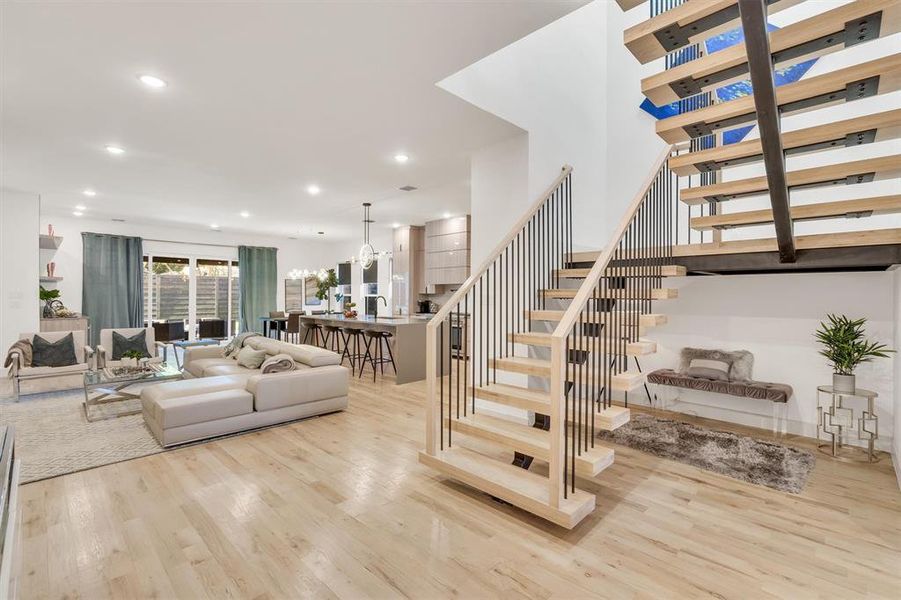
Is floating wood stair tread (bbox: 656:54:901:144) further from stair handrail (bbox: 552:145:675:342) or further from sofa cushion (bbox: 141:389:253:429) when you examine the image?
sofa cushion (bbox: 141:389:253:429)

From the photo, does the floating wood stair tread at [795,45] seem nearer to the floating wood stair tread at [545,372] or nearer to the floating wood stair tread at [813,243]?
the floating wood stair tread at [813,243]

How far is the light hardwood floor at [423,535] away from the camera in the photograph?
186 cm

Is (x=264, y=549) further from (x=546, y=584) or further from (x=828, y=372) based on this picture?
(x=828, y=372)

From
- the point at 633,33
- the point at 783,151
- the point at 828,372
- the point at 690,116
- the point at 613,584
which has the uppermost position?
the point at 633,33

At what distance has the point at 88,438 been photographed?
3.64 m

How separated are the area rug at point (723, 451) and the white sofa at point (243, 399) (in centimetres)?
278

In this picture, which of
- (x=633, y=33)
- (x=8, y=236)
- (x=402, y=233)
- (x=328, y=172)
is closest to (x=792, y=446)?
(x=633, y=33)

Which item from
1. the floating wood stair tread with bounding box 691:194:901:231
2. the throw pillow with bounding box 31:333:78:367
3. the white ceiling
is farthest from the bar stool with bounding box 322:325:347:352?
the floating wood stair tread with bounding box 691:194:901:231

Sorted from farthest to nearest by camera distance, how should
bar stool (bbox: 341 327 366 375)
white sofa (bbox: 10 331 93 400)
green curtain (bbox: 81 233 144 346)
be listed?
green curtain (bbox: 81 233 144 346), bar stool (bbox: 341 327 366 375), white sofa (bbox: 10 331 93 400)

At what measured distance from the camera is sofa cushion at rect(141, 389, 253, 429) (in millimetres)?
3395

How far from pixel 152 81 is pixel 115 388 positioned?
336 cm

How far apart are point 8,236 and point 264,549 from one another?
23.4 ft

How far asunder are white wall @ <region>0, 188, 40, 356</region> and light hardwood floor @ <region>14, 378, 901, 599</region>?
16.7 ft

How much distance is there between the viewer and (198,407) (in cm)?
353
